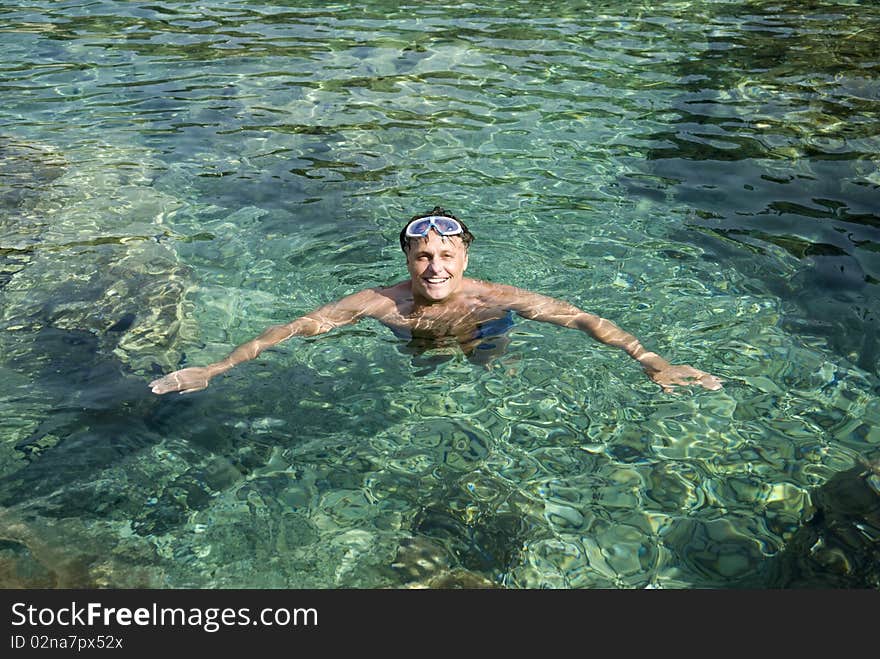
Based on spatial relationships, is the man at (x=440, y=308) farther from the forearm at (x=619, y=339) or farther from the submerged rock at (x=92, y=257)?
the submerged rock at (x=92, y=257)

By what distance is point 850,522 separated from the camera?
436cm

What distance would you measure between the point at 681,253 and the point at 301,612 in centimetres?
452

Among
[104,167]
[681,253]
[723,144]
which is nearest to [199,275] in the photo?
Answer: [104,167]

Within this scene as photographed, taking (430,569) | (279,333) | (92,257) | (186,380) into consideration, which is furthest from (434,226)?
(92,257)

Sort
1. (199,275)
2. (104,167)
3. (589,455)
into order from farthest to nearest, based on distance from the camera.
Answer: (104,167) < (199,275) < (589,455)

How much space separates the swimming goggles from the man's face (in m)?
0.03

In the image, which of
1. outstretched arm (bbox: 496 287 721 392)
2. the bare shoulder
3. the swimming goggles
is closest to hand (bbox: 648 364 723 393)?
outstretched arm (bbox: 496 287 721 392)

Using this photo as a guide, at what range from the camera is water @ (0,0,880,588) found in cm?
454

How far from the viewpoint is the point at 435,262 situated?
5785 mm

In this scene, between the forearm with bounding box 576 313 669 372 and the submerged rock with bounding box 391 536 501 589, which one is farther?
the forearm with bounding box 576 313 669 372

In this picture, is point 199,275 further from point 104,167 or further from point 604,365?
point 604,365

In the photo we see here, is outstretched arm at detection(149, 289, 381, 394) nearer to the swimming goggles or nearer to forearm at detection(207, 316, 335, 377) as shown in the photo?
forearm at detection(207, 316, 335, 377)

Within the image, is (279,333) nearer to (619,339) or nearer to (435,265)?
(435,265)

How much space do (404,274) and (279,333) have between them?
5.27 feet
